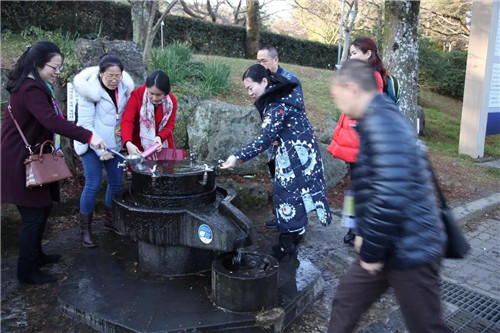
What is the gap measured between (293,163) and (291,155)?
7cm

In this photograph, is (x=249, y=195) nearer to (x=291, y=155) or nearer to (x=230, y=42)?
(x=291, y=155)

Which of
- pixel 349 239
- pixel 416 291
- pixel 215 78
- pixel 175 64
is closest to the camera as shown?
pixel 416 291

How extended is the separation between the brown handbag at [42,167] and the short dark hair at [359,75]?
86.7 inches

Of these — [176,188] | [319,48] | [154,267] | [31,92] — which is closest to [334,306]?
[176,188]

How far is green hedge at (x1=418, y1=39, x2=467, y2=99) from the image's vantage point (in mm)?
16734

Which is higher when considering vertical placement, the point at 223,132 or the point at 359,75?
the point at 359,75

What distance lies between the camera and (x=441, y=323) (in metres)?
2.00

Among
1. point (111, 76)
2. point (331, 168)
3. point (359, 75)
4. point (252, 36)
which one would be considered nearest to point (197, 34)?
point (252, 36)

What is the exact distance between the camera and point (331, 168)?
6.27 meters

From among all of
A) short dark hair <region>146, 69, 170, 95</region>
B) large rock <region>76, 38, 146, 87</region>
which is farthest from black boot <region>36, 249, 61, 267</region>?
large rock <region>76, 38, 146, 87</region>

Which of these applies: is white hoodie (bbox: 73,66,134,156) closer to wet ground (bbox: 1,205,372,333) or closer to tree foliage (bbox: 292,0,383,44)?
wet ground (bbox: 1,205,372,333)

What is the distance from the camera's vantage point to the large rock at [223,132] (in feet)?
19.3

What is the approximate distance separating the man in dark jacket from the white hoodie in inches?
93.7

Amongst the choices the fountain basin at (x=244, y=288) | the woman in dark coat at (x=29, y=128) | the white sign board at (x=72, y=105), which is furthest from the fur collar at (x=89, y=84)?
the fountain basin at (x=244, y=288)
